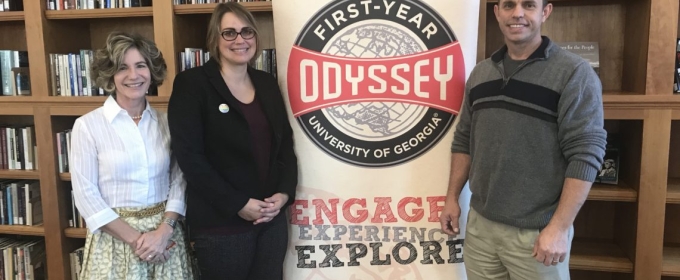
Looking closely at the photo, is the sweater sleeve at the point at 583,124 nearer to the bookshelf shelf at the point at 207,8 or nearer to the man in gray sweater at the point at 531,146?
the man in gray sweater at the point at 531,146

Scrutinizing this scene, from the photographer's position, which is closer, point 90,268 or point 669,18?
point 90,268

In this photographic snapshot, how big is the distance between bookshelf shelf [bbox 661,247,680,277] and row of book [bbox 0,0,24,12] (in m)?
3.01

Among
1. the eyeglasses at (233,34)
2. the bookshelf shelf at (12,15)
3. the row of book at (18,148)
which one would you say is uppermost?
the bookshelf shelf at (12,15)

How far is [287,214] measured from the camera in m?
2.07

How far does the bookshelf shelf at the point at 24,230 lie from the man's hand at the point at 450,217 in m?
1.87

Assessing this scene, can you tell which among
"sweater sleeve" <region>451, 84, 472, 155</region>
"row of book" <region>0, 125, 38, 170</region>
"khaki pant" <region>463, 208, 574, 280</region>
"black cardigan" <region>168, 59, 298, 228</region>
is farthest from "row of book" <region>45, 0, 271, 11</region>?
"khaki pant" <region>463, 208, 574, 280</region>

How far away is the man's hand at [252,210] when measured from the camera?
1.70 meters

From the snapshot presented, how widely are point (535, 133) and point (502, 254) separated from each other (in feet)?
1.28

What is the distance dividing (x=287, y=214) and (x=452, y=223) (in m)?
0.64

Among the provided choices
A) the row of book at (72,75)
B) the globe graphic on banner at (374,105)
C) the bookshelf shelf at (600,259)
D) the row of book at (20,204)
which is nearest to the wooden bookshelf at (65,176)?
the row of book at (20,204)

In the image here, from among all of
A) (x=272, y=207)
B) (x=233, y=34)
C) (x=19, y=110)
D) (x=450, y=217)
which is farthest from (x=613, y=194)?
(x=19, y=110)

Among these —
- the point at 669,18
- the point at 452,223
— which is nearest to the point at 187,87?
the point at 452,223

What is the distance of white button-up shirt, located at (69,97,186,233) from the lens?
5.26ft

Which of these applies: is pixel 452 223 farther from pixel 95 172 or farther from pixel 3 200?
pixel 3 200
